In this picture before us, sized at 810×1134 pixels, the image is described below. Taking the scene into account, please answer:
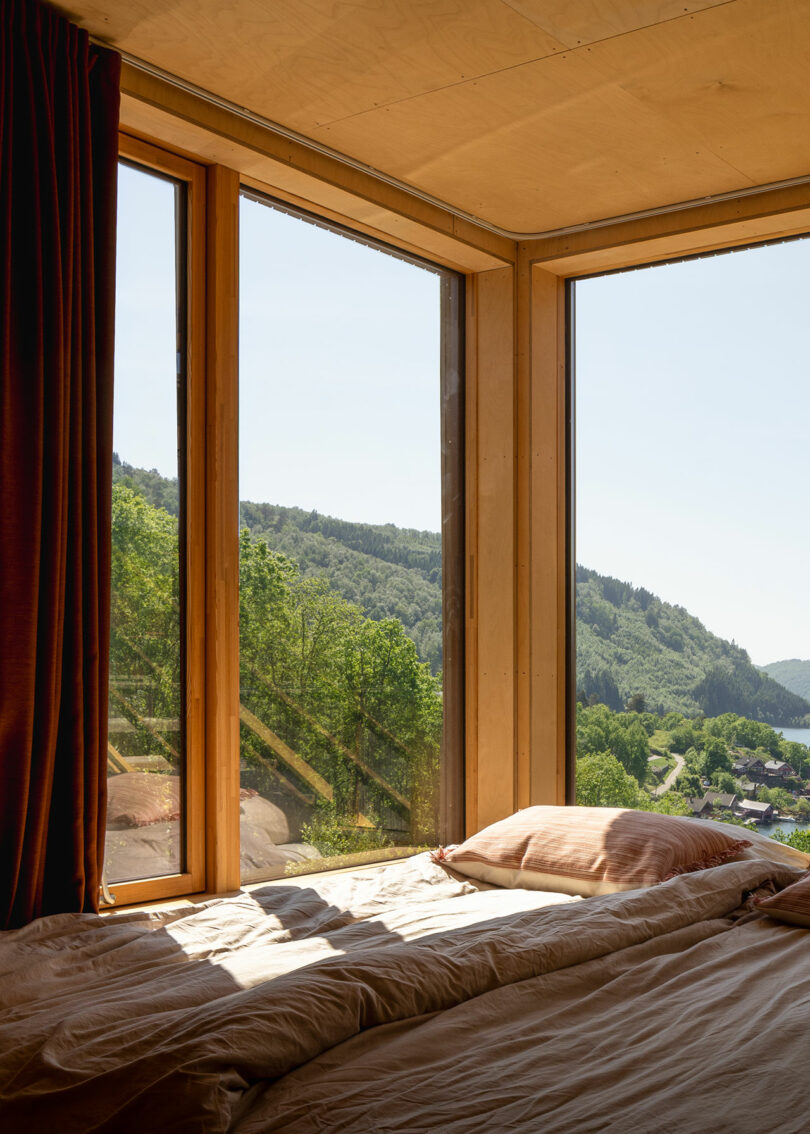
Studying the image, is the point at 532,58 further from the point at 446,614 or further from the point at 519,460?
the point at 446,614

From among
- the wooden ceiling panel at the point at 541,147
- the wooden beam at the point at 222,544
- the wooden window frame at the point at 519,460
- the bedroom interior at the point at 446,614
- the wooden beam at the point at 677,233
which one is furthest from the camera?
the wooden window frame at the point at 519,460

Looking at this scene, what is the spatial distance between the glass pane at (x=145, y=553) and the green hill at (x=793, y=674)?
219 cm

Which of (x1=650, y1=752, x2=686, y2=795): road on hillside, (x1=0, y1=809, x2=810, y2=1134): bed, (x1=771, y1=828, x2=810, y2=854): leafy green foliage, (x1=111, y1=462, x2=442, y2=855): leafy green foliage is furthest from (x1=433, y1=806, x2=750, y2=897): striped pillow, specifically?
(x1=650, y1=752, x2=686, y2=795): road on hillside

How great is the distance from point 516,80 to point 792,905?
88.3 inches

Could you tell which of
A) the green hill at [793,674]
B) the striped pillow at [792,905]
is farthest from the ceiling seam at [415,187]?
the striped pillow at [792,905]

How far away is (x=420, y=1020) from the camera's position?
1593mm

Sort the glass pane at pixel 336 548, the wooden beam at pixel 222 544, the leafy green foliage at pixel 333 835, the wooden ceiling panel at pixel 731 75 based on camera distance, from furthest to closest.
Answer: the leafy green foliage at pixel 333 835 → the glass pane at pixel 336 548 → the wooden beam at pixel 222 544 → the wooden ceiling panel at pixel 731 75

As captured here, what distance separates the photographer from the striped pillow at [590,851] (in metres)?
2.80

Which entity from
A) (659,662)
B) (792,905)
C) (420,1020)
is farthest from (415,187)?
(420,1020)

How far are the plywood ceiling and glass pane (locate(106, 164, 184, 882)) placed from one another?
1.64 feet

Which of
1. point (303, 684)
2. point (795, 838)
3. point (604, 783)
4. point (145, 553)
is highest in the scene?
point (145, 553)

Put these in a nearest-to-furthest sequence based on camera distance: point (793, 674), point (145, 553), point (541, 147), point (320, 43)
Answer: point (320, 43) < point (145, 553) < point (541, 147) < point (793, 674)

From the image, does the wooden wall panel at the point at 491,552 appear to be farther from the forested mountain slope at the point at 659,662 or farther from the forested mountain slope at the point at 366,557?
the forested mountain slope at the point at 659,662

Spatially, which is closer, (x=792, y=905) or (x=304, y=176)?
(x=792, y=905)
